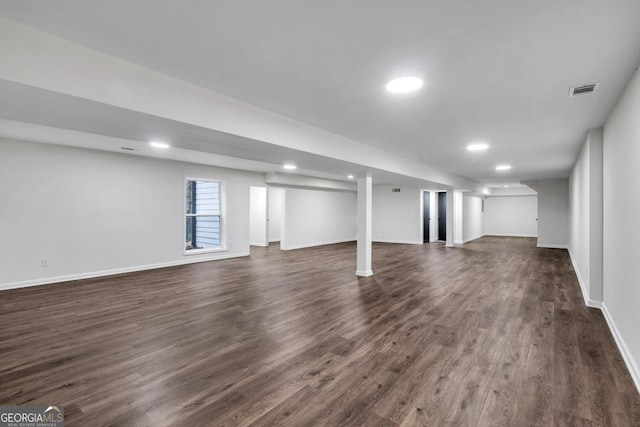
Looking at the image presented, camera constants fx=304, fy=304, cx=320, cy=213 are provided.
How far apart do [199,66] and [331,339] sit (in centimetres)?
261

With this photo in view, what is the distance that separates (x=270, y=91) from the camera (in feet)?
8.71

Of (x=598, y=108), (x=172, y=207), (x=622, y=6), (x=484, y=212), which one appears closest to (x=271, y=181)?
(x=172, y=207)

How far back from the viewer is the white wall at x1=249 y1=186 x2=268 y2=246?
10758mm

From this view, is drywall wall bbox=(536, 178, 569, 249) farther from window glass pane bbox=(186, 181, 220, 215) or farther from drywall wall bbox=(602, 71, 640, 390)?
window glass pane bbox=(186, 181, 220, 215)

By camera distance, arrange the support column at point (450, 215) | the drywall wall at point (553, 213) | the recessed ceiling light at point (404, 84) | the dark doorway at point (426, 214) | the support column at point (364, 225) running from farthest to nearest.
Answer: the dark doorway at point (426, 214), the support column at point (450, 215), the drywall wall at point (553, 213), the support column at point (364, 225), the recessed ceiling light at point (404, 84)

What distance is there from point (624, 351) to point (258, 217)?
980 centimetres

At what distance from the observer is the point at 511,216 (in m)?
14.3

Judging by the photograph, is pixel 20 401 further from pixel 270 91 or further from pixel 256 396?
pixel 270 91

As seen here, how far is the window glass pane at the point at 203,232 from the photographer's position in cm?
812

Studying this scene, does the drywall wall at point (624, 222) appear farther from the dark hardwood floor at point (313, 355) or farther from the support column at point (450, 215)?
the support column at point (450, 215)

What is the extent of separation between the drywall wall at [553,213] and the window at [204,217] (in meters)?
10.2

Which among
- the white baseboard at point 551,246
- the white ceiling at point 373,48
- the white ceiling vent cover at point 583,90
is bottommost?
the white baseboard at point 551,246

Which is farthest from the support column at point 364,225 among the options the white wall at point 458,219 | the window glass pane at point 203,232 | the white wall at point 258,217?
the white wall at point 458,219

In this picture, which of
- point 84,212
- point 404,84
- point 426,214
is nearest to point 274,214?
point 426,214
